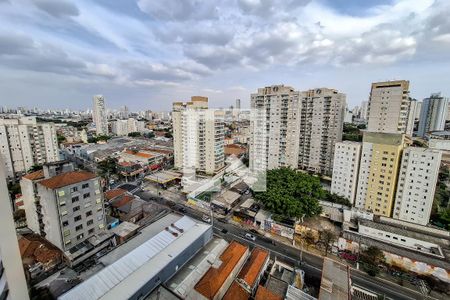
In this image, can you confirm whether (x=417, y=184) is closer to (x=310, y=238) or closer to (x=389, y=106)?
(x=310, y=238)

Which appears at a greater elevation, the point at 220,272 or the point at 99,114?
the point at 99,114

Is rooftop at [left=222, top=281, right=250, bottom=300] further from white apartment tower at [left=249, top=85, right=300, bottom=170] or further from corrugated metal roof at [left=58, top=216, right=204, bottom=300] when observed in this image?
white apartment tower at [left=249, top=85, right=300, bottom=170]

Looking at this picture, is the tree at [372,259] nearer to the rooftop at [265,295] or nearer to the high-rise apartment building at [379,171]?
the high-rise apartment building at [379,171]

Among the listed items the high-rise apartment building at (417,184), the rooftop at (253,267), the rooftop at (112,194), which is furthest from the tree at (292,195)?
the rooftop at (112,194)

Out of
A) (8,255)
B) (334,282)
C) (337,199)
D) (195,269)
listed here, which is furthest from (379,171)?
(8,255)

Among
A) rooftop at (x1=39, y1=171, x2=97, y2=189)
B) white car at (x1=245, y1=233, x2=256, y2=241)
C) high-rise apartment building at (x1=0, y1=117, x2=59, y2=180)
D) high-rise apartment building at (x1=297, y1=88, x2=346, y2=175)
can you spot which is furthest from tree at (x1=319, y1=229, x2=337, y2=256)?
high-rise apartment building at (x1=0, y1=117, x2=59, y2=180)

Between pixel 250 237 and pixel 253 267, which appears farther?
pixel 250 237

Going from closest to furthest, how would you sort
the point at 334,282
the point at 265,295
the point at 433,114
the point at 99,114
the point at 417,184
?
the point at 265,295 → the point at 334,282 → the point at 417,184 → the point at 433,114 → the point at 99,114

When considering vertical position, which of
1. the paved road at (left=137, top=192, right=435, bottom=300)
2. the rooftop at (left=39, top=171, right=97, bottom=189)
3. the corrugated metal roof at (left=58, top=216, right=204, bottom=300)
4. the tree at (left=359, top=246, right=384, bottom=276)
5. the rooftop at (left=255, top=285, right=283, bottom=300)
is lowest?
the paved road at (left=137, top=192, right=435, bottom=300)
